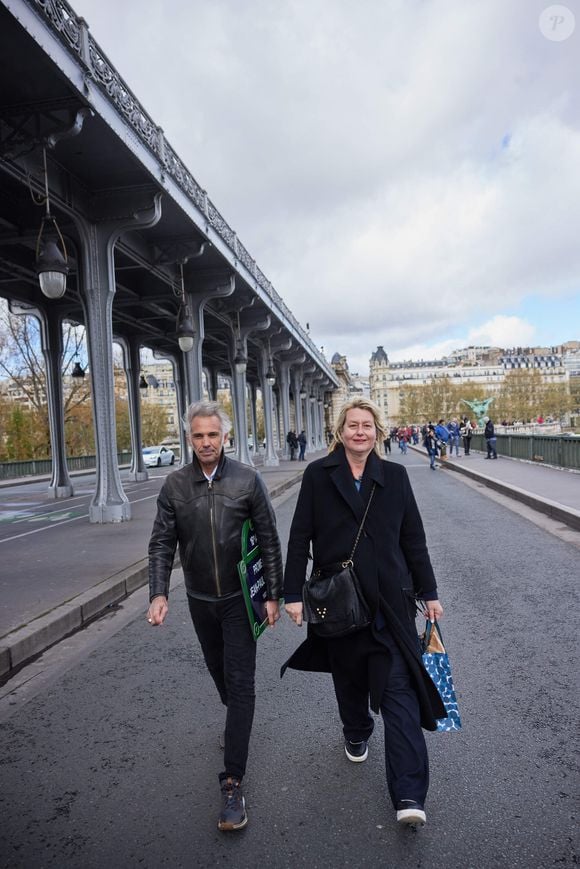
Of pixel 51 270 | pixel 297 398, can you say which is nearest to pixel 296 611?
pixel 51 270

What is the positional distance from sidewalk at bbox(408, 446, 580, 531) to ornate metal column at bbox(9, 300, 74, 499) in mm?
12395

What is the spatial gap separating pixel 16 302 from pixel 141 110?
962cm

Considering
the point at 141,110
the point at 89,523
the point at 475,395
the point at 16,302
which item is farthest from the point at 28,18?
the point at 475,395

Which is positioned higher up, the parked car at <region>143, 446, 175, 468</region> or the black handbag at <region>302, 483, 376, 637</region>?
the black handbag at <region>302, 483, 376, 637</region>

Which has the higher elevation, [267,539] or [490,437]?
[267,539]

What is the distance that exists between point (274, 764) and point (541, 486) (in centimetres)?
1261

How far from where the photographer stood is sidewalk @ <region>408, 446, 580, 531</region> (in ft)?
34.6

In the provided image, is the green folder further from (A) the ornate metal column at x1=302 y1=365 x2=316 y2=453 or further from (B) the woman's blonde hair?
(A) the ornate metal column at x1=302 y1=365 x2=316 y2=453

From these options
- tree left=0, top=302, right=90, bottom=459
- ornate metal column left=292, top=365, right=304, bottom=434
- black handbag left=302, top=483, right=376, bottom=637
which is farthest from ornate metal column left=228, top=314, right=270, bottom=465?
black handbag left=302, top=483, right=376, bottom=637

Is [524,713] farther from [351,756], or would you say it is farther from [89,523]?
[89,523]

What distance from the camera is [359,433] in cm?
281

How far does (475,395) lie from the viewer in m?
131

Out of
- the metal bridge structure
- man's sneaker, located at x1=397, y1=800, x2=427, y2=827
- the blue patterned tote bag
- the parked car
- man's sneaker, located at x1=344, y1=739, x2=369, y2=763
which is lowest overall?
the parked car

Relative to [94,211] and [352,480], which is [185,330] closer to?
[94,211]
